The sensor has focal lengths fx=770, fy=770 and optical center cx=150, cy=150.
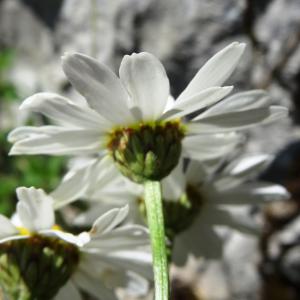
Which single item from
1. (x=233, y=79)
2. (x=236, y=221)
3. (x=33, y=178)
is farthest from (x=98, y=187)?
(x=233, y=79)

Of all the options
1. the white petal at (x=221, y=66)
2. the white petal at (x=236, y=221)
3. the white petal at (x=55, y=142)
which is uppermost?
the white petal at (x=221, y=66)

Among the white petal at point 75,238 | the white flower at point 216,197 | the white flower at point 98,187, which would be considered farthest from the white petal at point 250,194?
the white petal at point 75,238

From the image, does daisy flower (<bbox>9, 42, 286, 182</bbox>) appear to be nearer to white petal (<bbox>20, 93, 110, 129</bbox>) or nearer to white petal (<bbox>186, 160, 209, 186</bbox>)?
white petal (<bbox>20, 93, 110, 129</bbox>)

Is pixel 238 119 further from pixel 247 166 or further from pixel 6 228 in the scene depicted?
pixel 6 228

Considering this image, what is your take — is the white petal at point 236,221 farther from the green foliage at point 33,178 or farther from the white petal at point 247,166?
the green foliage at point 33,178

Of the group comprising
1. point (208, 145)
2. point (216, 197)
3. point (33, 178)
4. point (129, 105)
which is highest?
point (129, 105)
